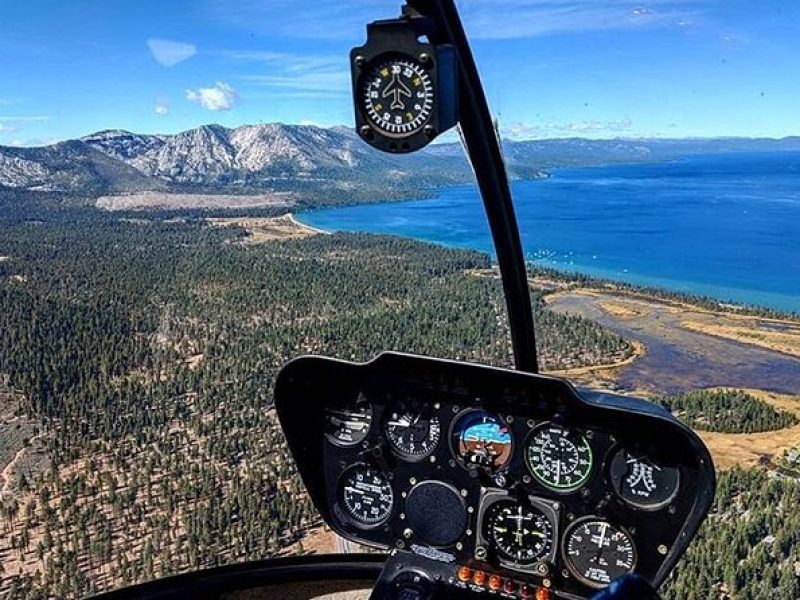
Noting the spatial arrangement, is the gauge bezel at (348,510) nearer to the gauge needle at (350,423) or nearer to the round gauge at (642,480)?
the gauge needle at (350,423)

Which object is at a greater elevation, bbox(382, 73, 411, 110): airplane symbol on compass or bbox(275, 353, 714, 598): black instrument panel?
bbox(382, 73, 411, 110): airplane symbol on compass

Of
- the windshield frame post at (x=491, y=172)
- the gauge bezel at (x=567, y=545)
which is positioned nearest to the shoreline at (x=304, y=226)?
the windshield frame post at (x=491, y=172)

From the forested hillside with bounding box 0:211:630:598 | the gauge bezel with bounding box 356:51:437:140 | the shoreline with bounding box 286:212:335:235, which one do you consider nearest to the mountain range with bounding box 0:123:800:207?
the shoreline with bounding box 286:212:335:235

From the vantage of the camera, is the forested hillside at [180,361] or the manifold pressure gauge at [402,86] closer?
the manifold pressure gauge at [402,86]

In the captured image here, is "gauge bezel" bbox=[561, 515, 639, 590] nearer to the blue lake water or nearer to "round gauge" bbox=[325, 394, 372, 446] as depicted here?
"round gauge" bbox=[325, 394, 372, 446]

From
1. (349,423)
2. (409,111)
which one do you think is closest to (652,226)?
(349,423)

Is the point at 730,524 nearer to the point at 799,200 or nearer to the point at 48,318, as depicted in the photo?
the point at 48,318

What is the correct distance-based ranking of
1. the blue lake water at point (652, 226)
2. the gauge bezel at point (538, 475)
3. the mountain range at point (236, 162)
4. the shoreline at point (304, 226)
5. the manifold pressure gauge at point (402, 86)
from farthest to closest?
the mountain range at point (236, 162) < the shoreline at point (304, 226) < the blue lake water at point (652, 226) < the gauge bezel at point (538, 475) < the manifold pressure gauge at point (402, 86)

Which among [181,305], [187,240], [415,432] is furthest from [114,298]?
[415,432]
